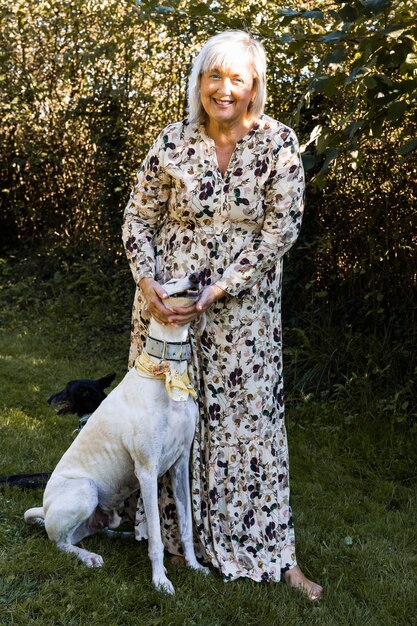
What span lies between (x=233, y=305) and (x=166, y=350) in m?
0.39

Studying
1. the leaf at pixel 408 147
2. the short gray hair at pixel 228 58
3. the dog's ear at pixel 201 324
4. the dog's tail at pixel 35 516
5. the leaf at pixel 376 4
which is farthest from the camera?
the leaf at pixel 408 147

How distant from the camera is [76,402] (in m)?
4.09

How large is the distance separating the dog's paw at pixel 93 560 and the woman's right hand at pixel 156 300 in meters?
1.14

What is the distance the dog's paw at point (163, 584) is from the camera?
320 centimetres

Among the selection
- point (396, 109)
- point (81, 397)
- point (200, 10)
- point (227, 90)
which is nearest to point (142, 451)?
point (81, 397)

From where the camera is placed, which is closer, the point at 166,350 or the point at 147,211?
the point at 166,350

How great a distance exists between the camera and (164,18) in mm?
5641

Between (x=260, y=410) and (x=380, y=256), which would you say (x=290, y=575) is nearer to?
(x=260, y=410)

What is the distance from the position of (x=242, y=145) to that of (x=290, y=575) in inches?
78.2

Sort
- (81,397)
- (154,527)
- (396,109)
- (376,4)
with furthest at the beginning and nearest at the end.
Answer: (81,397) < (396,109) < (154,527) < (376,4)

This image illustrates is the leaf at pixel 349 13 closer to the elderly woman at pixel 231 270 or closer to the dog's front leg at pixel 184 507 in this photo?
the elderly woman at pixel 231 270

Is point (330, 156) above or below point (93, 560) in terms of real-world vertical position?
above

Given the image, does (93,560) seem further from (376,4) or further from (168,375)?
(376,4)

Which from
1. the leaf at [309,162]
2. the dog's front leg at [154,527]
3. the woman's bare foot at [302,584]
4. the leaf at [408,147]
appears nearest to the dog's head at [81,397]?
the dog's front leg at [154,527]
